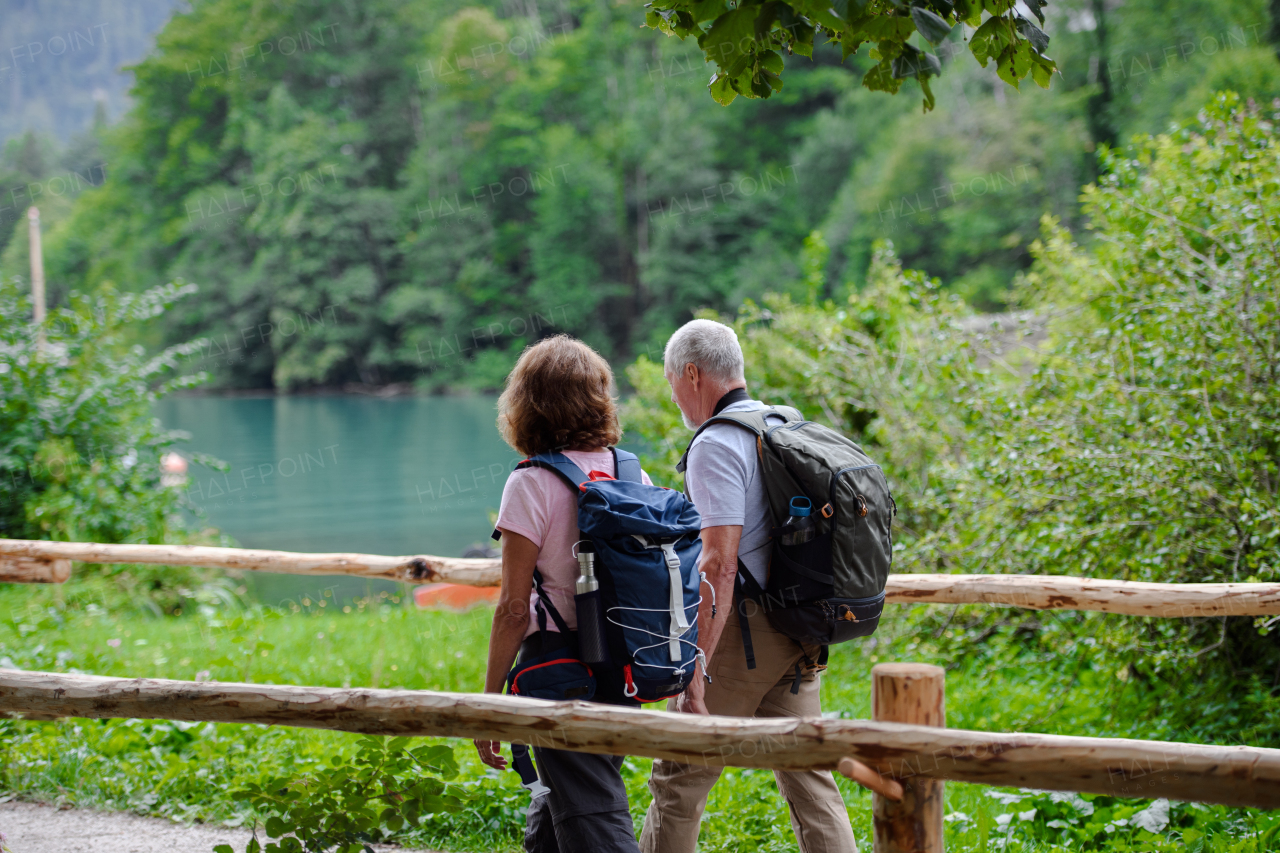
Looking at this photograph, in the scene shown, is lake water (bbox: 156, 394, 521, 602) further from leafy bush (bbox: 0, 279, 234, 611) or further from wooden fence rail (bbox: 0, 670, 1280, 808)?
wooden fence rail (bbox: 0, 670, 1280, 808)

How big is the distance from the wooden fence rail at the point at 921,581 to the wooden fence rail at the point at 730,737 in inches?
62.3

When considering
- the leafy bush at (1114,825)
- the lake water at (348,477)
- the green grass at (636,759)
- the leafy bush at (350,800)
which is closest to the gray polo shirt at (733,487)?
the leafy bush at (350,800)

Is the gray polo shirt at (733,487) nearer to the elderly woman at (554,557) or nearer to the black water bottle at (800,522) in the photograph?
the black water bottle at (800,522)

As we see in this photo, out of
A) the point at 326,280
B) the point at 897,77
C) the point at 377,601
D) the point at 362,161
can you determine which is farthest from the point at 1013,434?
the point at 362,161

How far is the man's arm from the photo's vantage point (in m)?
2.74

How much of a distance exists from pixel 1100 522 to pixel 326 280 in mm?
48933

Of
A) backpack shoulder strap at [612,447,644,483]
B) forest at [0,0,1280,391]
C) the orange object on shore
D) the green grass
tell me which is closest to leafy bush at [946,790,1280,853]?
the green grass

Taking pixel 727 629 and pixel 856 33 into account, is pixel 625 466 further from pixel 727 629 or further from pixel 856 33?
pixel 856 33

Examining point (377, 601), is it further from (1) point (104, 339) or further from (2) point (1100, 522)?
(2) point (1100, 522)

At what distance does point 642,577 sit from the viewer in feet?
8.33

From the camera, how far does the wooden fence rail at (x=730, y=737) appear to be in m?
2.09

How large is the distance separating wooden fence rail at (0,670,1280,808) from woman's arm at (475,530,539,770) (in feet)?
0.59

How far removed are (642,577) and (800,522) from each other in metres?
0.50

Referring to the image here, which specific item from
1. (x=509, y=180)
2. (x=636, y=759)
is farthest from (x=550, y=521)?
(x=509, y=180)
